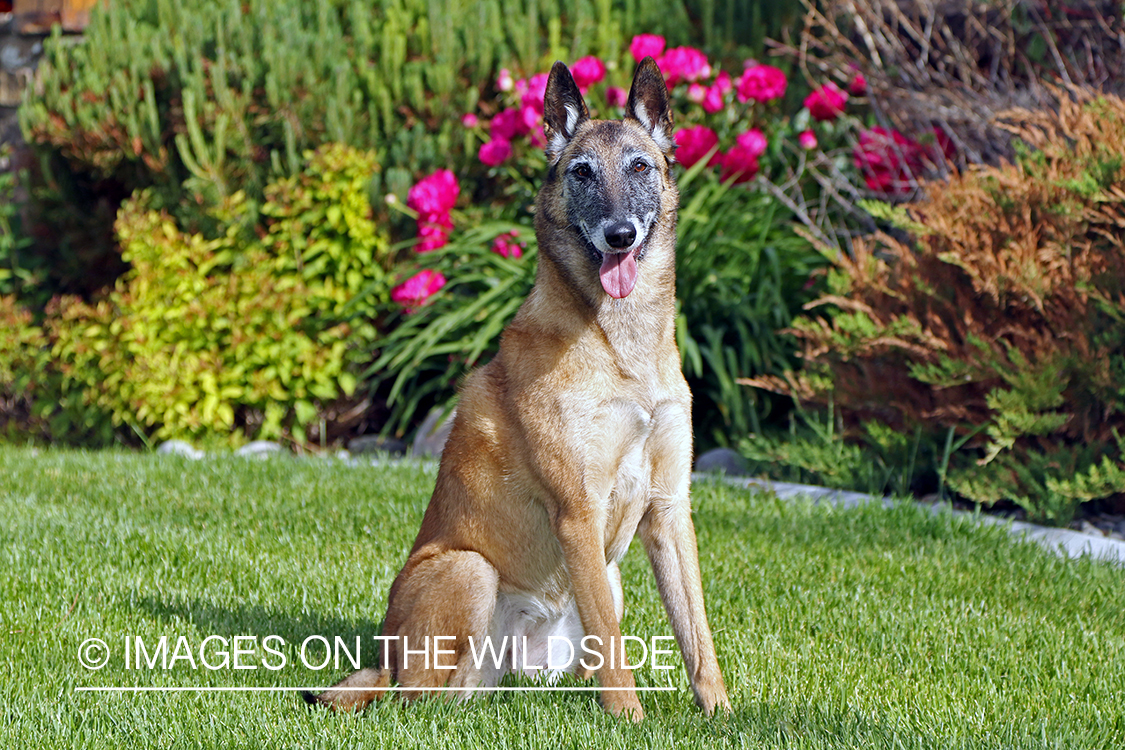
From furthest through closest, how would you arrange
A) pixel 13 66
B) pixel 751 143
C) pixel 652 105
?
pixel 13 66 < pixel 751 143 < pixel 652 105

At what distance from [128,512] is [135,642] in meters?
1.93

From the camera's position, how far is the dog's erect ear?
10.9 ft

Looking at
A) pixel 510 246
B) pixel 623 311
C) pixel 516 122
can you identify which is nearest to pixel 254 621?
pixel 623 311

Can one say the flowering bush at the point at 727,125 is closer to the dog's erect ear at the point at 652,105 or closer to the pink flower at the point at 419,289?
the pink flower at the point at 419,289

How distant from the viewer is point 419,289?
7.12 meters

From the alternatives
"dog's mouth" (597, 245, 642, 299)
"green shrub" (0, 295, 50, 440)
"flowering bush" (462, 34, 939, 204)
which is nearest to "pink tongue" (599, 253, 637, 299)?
"dog's mouth" (597, 245, 642, 299)

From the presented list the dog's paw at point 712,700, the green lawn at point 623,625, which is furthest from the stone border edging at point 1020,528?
the dog's paw at point 712,700

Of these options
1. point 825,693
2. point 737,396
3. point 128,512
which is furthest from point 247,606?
point 737,396

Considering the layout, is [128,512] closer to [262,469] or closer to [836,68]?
[262,469]

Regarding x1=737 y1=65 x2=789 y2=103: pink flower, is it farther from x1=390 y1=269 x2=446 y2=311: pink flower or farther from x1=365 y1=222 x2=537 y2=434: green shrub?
x1=390 y1=269 x2=446 y2=311: pink flower

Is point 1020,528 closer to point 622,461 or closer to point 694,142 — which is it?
point 622,461

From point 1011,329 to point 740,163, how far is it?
235cm

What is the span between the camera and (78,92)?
310 inches

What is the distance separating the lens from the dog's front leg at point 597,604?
9.46 ft
